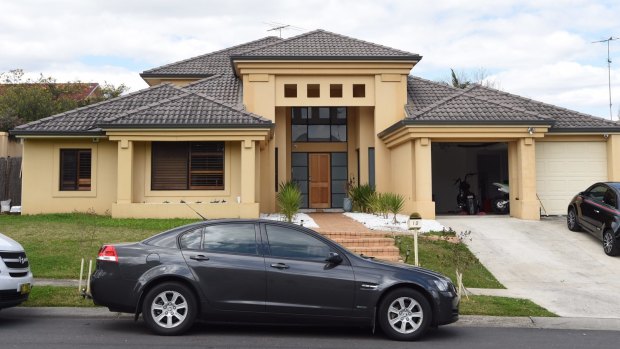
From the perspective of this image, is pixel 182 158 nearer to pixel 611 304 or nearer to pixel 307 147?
pixel 307 147

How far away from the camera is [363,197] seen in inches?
784

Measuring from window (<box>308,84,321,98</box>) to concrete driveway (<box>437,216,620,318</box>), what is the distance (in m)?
6.94

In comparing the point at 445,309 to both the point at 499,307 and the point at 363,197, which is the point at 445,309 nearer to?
the point at 499,307

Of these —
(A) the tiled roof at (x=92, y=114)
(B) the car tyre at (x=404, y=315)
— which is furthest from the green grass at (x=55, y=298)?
(A) the tiled roof at (x=92, y=114)

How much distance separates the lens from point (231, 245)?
7410 millimetres

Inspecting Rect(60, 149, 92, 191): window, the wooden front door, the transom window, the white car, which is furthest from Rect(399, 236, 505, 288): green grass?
Rect(60, 149, 92, 191): window

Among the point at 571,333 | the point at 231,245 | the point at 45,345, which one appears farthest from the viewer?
the point at 571,333

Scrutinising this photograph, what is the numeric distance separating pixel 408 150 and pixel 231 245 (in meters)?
11.6

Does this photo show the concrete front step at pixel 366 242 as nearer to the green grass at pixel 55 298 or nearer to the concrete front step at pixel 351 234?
the concrete front step at pixel 351 234

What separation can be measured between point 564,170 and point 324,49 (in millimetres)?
9326

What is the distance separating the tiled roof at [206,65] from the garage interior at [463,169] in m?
9.33

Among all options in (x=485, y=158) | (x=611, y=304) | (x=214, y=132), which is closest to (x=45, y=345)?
(x=611, y=304)

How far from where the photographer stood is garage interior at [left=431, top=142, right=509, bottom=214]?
79.0 feet

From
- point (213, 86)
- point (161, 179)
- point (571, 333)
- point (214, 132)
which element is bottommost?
point (571, 333)
